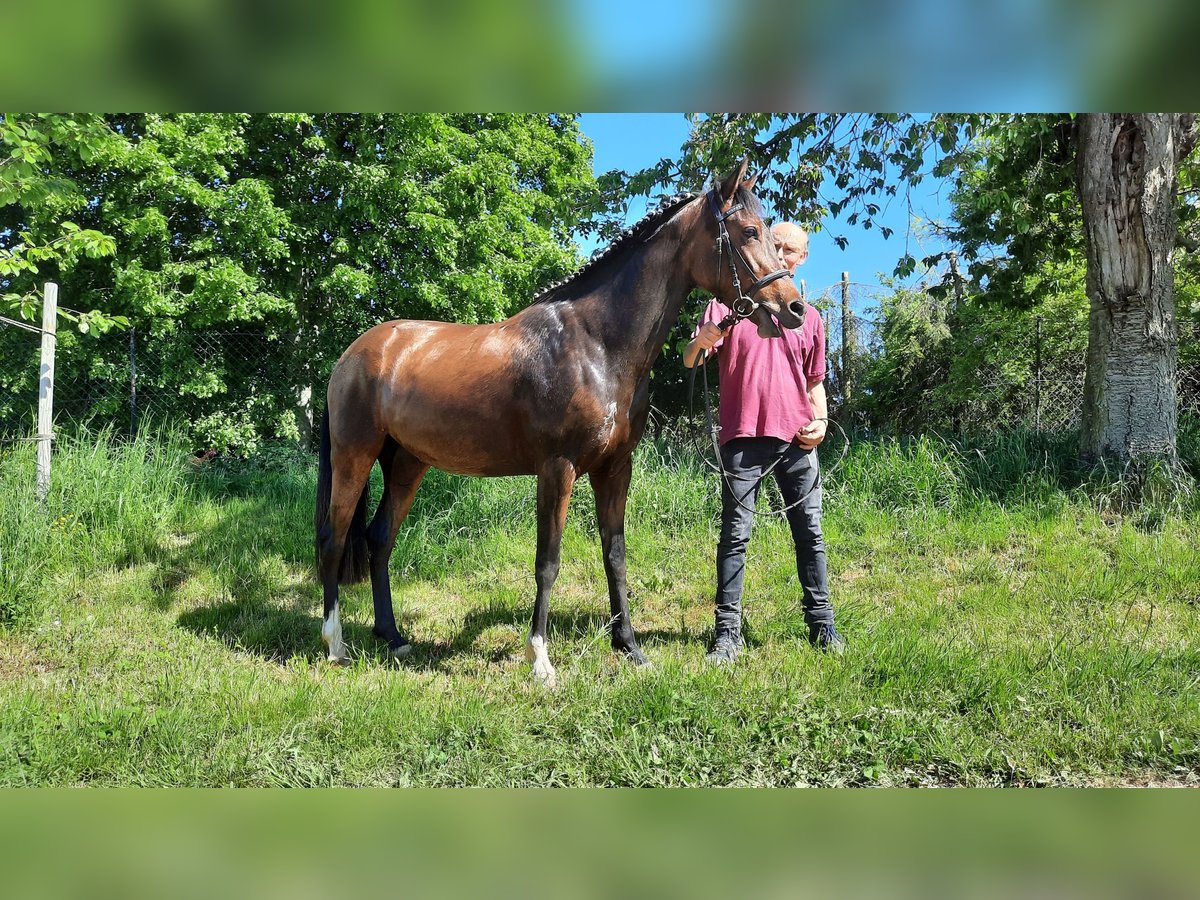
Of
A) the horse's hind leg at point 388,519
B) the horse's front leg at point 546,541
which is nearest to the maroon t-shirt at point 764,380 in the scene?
the horse's front leg at point 546,541

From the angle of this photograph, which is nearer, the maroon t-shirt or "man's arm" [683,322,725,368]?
"man's arm" [683,322,725,368]

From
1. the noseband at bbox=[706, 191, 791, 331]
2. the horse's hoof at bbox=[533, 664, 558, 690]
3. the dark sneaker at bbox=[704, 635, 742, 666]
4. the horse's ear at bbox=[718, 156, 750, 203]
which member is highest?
the horse's ear at bbox=[718, 156, 750, 203]

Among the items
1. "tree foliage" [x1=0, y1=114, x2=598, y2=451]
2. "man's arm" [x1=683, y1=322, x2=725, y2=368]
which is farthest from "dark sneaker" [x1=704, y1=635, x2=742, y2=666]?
"tree foliage" [x1=0, y1=114, x2=598, y2=451]

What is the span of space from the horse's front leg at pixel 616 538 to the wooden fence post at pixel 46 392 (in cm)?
491

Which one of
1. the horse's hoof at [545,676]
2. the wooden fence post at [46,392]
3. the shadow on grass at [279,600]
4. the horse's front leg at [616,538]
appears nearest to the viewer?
the horse's hoof at [545,676]

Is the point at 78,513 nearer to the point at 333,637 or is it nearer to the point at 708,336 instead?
the point at 333,637

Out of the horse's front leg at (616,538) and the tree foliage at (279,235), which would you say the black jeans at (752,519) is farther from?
the tree foliage at (279,235)

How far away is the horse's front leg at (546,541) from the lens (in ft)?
12.1

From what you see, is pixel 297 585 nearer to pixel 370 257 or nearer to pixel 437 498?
pixel 437 498

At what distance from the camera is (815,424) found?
4.00 metres

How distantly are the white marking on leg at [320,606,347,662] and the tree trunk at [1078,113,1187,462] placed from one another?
6848 millimetres

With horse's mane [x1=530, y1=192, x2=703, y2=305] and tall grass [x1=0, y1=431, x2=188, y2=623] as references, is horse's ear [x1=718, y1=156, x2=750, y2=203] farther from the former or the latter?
tall grass [x1=0, y1=431, x2=188, y2=623]

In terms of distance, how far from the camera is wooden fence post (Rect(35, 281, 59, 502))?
6.02 meters

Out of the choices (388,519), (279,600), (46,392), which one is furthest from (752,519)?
(46,392)
